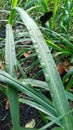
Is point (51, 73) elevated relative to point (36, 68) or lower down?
elevated

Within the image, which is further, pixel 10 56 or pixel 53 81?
pixel 10 56

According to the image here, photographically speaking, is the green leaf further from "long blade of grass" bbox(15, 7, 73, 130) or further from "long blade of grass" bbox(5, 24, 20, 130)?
"long blade of grass" bbox(15, 7, 73, 130)

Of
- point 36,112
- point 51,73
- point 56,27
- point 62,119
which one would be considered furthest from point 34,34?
point 56,27

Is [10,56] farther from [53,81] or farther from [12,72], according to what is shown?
[53,81]

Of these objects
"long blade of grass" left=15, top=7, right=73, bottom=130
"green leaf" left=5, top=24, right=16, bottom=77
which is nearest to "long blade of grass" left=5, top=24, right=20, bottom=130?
"green leaf" left=5, top=24, right=16, bottom=77

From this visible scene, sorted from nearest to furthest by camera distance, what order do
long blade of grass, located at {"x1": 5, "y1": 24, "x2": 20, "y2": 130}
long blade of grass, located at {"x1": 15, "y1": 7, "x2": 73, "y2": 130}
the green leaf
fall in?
long blade of grass, located at {"x1": 15, "y1": 7, "x2": 73, "y2": 130} < long blade of grass, located at {"x1": 5, "y1": 24, "x2": 20, "y2": 130} < the green leaf

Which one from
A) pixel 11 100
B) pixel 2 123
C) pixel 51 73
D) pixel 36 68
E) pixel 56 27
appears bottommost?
pixel 2 123

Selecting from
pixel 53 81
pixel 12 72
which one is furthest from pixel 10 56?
pixel 53 81

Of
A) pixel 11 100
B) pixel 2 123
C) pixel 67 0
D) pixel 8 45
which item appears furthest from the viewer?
pixel 67 0

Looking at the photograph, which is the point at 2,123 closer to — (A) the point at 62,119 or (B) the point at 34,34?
(B) the point at 34,34

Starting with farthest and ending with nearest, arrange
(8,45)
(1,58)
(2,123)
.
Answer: (1,58) → (2,123) → (8,45)

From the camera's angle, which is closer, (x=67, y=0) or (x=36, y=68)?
(x=36, y=68)
